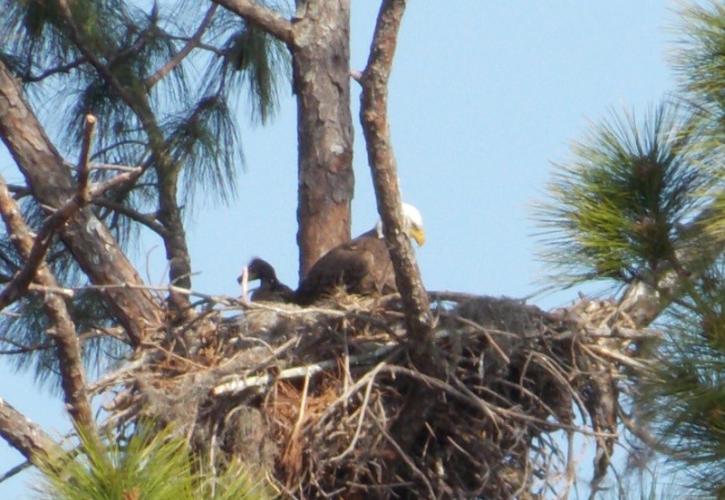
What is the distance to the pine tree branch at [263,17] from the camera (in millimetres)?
7297

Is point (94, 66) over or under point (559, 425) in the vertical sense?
over

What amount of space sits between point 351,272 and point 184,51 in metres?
1.47

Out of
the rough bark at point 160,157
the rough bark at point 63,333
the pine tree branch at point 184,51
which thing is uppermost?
the pine tree branch at point 184,51

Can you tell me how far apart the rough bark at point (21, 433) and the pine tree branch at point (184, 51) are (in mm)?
2782

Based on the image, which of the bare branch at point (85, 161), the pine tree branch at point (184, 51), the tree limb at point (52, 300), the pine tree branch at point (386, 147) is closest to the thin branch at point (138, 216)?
the pine tree branch at point (184, 51)

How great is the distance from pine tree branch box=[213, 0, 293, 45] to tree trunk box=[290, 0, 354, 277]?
39mm

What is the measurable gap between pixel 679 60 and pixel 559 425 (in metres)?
1.43

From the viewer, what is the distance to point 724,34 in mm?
4637

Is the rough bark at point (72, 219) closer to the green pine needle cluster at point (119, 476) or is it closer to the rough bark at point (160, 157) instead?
the rough bark at point (160, 157)

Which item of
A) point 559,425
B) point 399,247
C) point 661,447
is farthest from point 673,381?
point 559,425

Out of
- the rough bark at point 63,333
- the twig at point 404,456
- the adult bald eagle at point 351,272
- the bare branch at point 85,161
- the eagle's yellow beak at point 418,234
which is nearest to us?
the bare branch at point 85,161

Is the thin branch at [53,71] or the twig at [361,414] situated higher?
the thin branch at [53,71]

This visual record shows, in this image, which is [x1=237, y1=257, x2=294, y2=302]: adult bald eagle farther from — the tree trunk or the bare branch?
the bare branch

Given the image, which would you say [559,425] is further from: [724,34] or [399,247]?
[724,34]
